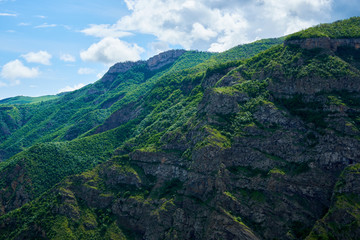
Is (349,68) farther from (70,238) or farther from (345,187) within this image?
(70,238)

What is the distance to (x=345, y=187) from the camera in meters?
104

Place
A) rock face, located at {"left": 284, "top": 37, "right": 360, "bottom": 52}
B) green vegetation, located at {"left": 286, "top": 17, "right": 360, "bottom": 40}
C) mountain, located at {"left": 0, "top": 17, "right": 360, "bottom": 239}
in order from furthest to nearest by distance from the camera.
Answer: green vegetation, located at {"left": 286, "top": 17, "right": 360, "bottom": 40} < rock face, located at {"left": 284, "top": 37, "right": 360, "bottom": 52} < mountain, located at {"left": 0, "top": 17, "right": 360, "bottom": 239}

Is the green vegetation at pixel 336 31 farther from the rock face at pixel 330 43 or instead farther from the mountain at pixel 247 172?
the rock face at pixel 330 43

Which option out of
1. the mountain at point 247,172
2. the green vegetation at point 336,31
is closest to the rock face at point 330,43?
the mountain at point 247,172

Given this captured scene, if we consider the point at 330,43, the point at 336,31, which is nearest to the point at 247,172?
the point at 330,43

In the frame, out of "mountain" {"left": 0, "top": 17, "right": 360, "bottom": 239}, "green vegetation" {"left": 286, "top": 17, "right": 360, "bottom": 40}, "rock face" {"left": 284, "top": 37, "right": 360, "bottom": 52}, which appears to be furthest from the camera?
"green vegetation" {"left": 286, "top": 17, "right": 360, "bottom": 40}

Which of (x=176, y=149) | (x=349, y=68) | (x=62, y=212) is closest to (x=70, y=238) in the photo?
(x=62, y=212)

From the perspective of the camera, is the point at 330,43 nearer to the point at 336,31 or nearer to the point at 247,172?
the point at 336,31

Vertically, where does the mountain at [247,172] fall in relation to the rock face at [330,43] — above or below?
below

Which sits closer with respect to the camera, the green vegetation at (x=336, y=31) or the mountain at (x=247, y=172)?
the mountain at (x=247, y=172)

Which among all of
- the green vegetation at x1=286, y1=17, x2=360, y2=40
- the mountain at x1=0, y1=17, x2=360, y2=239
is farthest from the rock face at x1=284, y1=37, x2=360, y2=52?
the green vegetation at x1=286, y1=17, x2=360, y2=40

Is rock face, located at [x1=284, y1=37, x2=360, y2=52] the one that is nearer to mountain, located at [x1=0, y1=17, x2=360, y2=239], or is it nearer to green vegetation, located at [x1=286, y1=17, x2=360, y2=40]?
mountain, located at [x1=0, y1=17, x2=360, y2=239]

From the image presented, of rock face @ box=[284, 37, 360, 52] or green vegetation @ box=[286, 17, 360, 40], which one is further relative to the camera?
green vegetation @ box=[286, 17, 360, 40]

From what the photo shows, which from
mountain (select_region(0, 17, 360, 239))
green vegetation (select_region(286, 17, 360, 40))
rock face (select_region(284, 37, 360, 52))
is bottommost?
mountain (select_region(0, 17, 360, 239))
